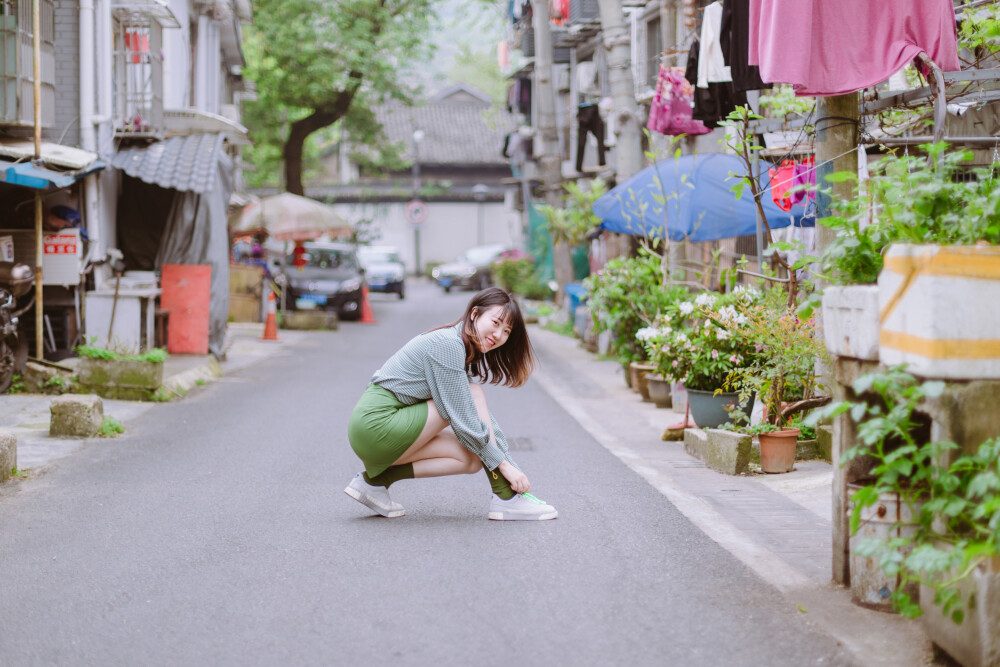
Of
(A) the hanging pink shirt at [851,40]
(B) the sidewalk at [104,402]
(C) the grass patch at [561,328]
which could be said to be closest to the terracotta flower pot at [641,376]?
(B) the sidewalk at [104,402]

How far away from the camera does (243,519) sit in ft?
23.2

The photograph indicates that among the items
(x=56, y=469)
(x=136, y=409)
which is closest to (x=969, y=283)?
(x=56, y=469)

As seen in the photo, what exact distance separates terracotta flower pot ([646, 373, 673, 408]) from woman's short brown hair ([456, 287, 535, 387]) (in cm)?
601

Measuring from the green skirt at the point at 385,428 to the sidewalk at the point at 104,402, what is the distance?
11.4 ft

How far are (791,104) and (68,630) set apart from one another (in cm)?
892

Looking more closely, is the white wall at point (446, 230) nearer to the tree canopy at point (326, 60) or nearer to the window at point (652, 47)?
the tree canopy at point (326, 60)

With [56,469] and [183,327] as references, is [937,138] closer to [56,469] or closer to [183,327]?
[56,469]

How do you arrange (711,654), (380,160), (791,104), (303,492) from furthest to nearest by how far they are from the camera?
(380,160), (791,104), (303,492), (711,654)

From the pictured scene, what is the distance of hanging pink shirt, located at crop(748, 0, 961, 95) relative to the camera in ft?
26.7

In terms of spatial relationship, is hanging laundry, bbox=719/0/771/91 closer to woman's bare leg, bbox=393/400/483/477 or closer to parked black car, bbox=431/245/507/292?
woman's bare leg, bbox=393/400/483/477

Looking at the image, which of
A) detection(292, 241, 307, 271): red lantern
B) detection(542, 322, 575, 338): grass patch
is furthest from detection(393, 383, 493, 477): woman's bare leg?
detection(292, 241, 307, 271): red lantern

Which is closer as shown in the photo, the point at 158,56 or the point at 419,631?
the point at 419,631

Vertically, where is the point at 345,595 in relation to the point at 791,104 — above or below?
below

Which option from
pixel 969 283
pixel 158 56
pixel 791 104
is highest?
pixel 158 56
